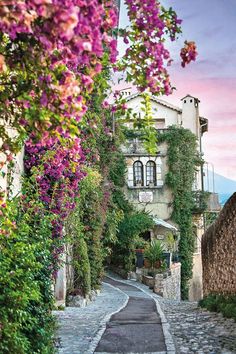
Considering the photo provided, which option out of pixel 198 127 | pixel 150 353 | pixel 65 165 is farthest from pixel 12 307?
pixel 198 127

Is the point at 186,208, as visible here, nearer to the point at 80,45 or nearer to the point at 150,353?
the point at 150,353

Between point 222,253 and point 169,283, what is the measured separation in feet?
37.8

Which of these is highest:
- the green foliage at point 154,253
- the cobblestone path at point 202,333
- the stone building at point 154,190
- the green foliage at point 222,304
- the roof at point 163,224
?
the stone building at point 154,190

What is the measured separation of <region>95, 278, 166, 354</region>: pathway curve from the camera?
25.6 ft

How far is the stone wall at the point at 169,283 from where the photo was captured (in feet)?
74.2

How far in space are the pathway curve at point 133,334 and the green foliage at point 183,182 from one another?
1848 centimetres

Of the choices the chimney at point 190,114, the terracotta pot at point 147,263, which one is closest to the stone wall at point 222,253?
the terracotta pot at point 147,263

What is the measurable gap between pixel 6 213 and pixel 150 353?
3.47 metres

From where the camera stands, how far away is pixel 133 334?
902 centimetres

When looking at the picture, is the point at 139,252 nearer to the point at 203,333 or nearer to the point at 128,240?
the point at 128,240

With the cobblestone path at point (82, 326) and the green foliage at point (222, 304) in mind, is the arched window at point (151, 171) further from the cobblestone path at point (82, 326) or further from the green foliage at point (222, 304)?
the green foliage at point (222, 304)

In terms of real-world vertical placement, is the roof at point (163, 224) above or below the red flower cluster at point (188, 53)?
above

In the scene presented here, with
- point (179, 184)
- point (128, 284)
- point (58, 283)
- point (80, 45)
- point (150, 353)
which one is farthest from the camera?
point (179, 184)

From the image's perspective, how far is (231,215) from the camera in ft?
39.5
